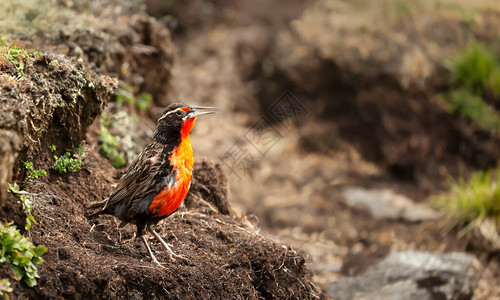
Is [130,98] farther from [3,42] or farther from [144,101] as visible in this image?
[3,42]

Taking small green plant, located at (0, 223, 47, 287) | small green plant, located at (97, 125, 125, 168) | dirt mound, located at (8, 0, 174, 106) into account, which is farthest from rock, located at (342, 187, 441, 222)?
small green plant, located at (0, 223, 47, 287)

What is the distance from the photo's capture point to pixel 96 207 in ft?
17.1

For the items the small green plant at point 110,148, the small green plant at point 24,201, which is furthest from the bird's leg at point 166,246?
the small green plant at point 110,148

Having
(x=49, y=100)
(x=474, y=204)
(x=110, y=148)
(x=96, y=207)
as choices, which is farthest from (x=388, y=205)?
(x=49, y=100)

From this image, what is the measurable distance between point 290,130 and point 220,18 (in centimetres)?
380

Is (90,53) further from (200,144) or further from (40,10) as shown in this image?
(200,144)

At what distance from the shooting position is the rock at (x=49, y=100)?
4402 millimetres

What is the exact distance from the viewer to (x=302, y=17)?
527 inches

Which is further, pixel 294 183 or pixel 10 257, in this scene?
pixel 294 183

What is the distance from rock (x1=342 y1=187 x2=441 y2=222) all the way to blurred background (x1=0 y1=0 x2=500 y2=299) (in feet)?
0.12

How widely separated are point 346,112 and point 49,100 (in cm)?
853

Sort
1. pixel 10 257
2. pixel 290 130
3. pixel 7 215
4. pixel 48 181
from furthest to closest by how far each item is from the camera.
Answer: pixel 290 130
pixel 48 181
pixel 7 215
pixel 10 257

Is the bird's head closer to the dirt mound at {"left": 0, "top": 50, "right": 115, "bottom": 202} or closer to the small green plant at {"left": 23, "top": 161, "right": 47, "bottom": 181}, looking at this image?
the dirt mound at {"left": 0, "top": 50, "right": 115, "bottom": 202}

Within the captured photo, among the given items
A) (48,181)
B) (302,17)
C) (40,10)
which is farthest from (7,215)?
(302,17)
